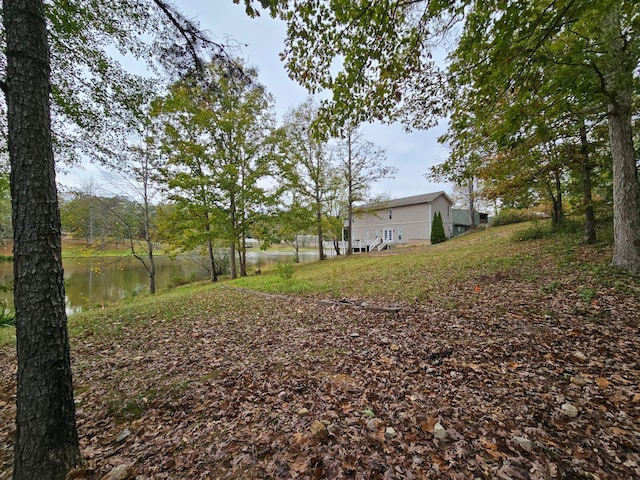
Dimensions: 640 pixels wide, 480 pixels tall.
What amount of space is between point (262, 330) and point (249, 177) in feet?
34.5

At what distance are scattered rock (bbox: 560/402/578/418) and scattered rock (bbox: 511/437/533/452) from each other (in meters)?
0.56

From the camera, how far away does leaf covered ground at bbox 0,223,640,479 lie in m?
1.78

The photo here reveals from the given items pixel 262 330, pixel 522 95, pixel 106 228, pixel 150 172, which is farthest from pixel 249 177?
pixel 522 95

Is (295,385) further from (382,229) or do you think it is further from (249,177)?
(382,229)

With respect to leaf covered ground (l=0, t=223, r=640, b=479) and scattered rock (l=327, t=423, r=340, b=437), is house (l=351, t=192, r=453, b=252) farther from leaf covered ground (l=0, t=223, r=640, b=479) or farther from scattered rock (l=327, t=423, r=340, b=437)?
scattered rock (l=327, t=423, r=340, b=437)

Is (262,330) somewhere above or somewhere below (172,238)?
below

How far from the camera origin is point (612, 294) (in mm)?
4438

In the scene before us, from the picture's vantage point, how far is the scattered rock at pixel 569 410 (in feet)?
6.68

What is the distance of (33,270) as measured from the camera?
1773 millimetres

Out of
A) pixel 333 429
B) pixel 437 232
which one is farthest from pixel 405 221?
pixel 333 429

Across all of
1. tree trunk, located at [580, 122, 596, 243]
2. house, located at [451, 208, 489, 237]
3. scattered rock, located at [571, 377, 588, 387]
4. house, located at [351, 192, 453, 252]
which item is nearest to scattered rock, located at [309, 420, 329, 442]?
scattered rock, located at [571, 377, 588, 387]

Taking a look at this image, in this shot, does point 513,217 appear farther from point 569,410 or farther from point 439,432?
point 439,432

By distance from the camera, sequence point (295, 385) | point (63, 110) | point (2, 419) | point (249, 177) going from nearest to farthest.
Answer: point (2, 419), point (295, 385), point (63, 110), point (249, 177)

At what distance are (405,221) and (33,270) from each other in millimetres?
27939
